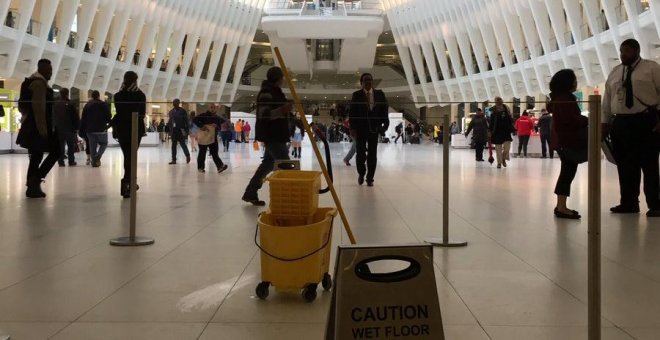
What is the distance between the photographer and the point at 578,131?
22.4 feet

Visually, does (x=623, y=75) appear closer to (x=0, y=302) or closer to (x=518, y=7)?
(x=0, y=302)

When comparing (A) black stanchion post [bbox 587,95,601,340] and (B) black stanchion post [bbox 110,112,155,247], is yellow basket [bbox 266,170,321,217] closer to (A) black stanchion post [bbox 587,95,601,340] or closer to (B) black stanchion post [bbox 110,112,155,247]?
(A) black stanchion post [bbox 587,95,601,340]

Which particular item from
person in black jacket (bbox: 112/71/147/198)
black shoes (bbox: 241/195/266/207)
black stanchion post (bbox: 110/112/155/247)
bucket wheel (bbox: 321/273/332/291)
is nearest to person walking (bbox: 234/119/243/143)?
person in black jacket (bbox: 112/71/147/198)

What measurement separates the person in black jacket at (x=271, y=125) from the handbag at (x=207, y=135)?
623 centimetres

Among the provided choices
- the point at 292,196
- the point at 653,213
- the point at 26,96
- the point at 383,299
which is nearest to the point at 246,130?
the point at 26,96

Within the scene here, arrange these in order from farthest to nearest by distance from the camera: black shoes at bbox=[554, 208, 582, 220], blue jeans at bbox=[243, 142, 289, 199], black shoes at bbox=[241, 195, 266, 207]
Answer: black shoes at bbox=[241, 195, 266, 207] → blue jeans at bbox=[243, 142, 289, 199] → black shoes at bbox=[554, 208, 582, 220]

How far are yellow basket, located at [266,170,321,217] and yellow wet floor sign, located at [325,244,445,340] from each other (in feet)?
4.54

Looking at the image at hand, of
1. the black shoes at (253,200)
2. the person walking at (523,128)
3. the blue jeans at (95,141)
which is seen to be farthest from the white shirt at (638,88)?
the person walking at (523,128)

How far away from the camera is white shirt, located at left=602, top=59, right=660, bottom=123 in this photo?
6980mm

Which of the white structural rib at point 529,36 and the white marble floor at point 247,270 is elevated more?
the white structural rib at point 529,36

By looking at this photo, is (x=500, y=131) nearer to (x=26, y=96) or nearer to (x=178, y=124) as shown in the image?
(x=178, y=124)

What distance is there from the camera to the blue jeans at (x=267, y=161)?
7488 millimetres

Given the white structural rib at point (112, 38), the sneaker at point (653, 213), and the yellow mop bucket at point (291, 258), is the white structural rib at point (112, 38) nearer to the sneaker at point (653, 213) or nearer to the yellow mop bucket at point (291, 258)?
the sneaker at point (653, 213)

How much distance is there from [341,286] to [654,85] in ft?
19.5
